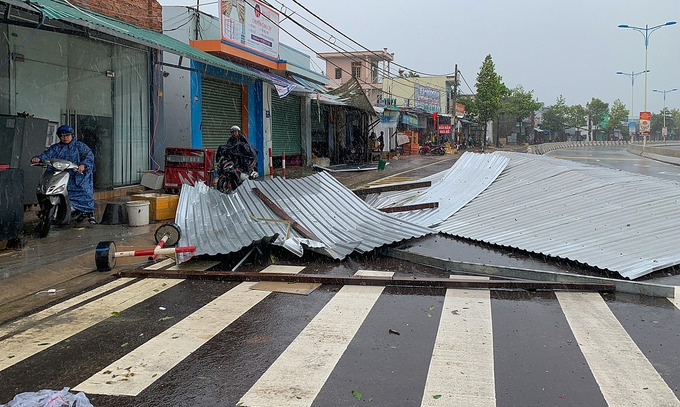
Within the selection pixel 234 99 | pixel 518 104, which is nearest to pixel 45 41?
pixel 234 99

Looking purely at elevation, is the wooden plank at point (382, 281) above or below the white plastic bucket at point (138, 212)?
below

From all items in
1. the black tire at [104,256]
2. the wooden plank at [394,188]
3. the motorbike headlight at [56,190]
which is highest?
the motorbike headlight at [56,190]

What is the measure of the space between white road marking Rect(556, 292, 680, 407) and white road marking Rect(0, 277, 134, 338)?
16.2 feet

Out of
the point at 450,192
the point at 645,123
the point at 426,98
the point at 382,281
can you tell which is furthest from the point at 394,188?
the point at 645,123

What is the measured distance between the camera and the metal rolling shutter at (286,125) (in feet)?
80.8

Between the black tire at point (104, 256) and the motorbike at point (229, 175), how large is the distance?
17.5 feet

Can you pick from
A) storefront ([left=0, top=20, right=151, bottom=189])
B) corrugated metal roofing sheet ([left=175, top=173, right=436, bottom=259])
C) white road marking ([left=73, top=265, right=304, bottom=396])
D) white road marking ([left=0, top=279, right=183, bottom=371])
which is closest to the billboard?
storefront ([left=0, top=20, right=151, bottom=189])

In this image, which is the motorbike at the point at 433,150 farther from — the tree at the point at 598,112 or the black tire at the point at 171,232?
the tree at the point at 598,112

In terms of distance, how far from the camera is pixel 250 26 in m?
19.6

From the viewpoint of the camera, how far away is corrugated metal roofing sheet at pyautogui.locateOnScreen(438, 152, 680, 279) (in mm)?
7441

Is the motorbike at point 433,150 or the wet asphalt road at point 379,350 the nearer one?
the wet asphalt road at point 379,350

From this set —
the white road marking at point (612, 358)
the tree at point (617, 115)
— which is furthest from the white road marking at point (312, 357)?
the tree at point (617, 115)

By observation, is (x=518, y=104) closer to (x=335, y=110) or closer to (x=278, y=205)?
(x=335, y=110)

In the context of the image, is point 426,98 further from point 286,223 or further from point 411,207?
point 286,223
